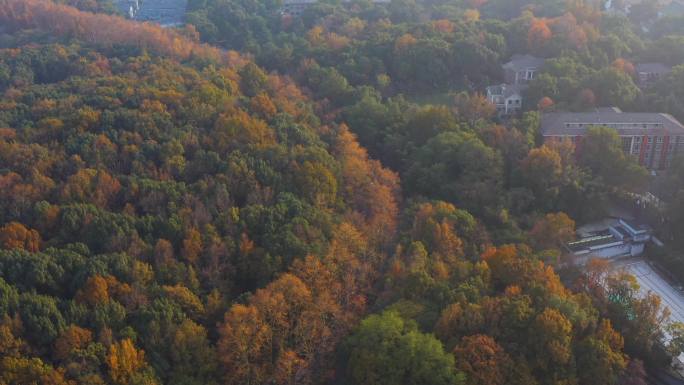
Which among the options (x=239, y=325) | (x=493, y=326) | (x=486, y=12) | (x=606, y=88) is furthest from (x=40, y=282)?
(x=486, y=12)

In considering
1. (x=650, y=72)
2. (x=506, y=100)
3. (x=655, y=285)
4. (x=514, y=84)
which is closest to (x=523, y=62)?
(x=514, y=84)

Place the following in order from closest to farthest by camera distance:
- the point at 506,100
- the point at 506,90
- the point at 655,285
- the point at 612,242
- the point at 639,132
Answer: the point at 655,285 → the point at 612,242 → the point at 639,132 → the point at 506,100 → the point at 506,90

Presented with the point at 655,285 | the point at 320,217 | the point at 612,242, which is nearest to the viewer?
the point at 320,217

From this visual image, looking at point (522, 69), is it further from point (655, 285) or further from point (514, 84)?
point (655, 285)

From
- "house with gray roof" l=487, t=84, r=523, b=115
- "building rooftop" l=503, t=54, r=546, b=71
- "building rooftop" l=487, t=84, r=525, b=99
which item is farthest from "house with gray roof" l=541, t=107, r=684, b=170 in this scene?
"building rooftop" l=503, t=54, r=546, b=71

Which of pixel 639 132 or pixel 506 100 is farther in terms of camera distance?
pixel 506 100

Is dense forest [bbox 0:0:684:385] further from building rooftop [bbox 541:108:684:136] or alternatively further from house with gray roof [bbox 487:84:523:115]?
building rooftop [bbox 541:108:684:136]

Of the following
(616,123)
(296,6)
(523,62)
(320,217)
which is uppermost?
(296,6)

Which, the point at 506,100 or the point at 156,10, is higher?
the point at 156,10
